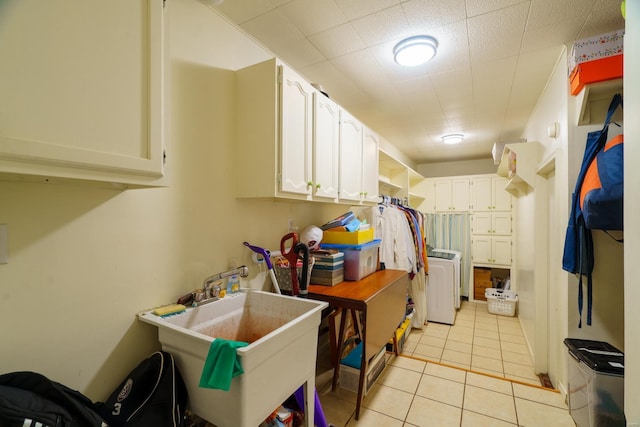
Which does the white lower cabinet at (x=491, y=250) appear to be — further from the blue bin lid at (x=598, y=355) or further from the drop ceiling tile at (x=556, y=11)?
the drop ceiling tile at (x=556, y=11)

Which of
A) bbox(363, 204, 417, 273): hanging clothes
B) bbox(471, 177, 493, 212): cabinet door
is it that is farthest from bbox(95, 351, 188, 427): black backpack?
bbox(471, 177, 493, 212): cabinet door

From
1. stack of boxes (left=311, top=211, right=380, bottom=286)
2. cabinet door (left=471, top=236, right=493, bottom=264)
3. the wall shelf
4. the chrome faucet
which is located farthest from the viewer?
cabinet door (left=471, top=236, right=493, bottom=264)

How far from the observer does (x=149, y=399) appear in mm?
1016

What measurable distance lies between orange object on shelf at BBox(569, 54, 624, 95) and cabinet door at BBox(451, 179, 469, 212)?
11.1 feet

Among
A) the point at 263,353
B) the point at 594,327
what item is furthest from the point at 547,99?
the point at 263,353

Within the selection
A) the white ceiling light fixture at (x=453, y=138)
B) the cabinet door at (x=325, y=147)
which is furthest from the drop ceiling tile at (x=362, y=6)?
the white ceiling light fixture at (x=453, y=138)

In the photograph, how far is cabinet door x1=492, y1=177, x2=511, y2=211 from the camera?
4.61 meters

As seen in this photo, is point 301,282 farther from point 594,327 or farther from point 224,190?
point 594,327

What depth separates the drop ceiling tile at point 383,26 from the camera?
163 centimetres

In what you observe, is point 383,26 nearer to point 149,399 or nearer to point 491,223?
point 149,399

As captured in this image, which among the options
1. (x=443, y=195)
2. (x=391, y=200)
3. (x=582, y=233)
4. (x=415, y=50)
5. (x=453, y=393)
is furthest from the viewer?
(x=443, y=195)

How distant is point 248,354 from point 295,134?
4.06 feet

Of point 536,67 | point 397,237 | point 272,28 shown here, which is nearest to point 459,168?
point 397,237

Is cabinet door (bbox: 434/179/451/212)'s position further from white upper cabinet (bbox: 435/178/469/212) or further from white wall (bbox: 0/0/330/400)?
white wall (bbox: 0/0/330/400)
